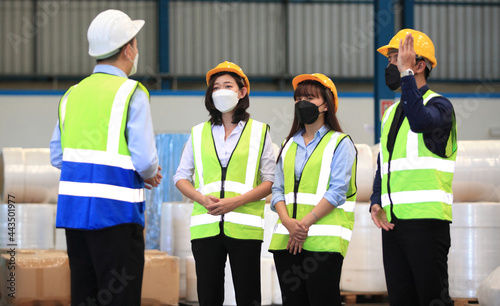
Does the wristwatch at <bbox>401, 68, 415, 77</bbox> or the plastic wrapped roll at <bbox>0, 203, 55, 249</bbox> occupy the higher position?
the wristwatch at <bbox>401, 68, 415, 77</bbox>

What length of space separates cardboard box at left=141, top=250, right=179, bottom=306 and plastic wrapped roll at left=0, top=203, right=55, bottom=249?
118 centimetres

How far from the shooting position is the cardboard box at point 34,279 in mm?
4883

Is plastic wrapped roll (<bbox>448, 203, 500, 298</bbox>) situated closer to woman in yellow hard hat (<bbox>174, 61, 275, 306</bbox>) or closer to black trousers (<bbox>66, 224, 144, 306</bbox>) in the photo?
woman in yellow hard hat (<bbox>174, 61, 275, 306</bbox>)

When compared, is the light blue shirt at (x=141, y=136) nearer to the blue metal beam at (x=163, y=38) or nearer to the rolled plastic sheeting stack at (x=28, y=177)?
the rolled plastic sheeting stack at (x=28, y=177)

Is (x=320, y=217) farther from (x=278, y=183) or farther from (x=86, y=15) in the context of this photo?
(x=86, y=15)

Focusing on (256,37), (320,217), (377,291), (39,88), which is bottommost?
(377,291)

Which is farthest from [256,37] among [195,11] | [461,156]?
[461,156]

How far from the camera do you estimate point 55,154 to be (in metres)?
3.08

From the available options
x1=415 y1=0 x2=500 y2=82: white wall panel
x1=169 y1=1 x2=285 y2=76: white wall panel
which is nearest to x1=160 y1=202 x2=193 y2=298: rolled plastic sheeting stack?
x1=169 y1=1 x2=285 y2=76: white wall panel

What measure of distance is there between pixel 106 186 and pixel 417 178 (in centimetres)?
140

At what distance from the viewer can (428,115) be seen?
9.85ft

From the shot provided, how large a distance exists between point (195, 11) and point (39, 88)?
3363mm

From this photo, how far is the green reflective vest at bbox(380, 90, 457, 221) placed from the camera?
3.06 meters

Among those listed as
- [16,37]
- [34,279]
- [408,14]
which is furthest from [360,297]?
[16,37]
